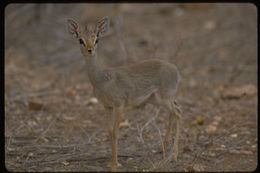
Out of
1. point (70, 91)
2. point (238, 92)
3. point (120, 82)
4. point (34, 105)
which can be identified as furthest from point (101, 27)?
point (238, 92)

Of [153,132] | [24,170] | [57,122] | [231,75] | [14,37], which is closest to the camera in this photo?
[24,170]

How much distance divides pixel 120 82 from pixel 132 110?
2182 millimetres

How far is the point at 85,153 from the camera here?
16.0 feet

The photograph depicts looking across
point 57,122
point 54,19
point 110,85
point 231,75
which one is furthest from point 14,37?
point 110,85

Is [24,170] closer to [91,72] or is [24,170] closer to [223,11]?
[91,72]

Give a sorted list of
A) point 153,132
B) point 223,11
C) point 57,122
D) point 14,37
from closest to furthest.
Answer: point 153,132
point 57,122
point 14,37
point 223,11

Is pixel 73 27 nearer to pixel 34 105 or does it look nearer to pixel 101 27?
pixel 101 27

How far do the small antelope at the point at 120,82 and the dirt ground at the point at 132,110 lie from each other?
0.48 m

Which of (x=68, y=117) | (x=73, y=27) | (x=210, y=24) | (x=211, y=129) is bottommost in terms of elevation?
(x=211, y=129)

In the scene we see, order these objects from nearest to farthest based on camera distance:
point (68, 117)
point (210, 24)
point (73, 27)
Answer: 1. point (73, 27)
2. point (68, 117)
3. point (210, 24)

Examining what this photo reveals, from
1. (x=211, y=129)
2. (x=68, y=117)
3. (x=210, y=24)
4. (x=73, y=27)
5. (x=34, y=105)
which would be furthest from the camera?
(x=210, y=24)

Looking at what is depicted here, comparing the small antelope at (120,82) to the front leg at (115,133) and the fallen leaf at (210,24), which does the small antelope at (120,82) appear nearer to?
the front leg at (115,133)

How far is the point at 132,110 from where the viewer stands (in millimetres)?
6773

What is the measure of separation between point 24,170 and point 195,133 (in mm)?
2548
